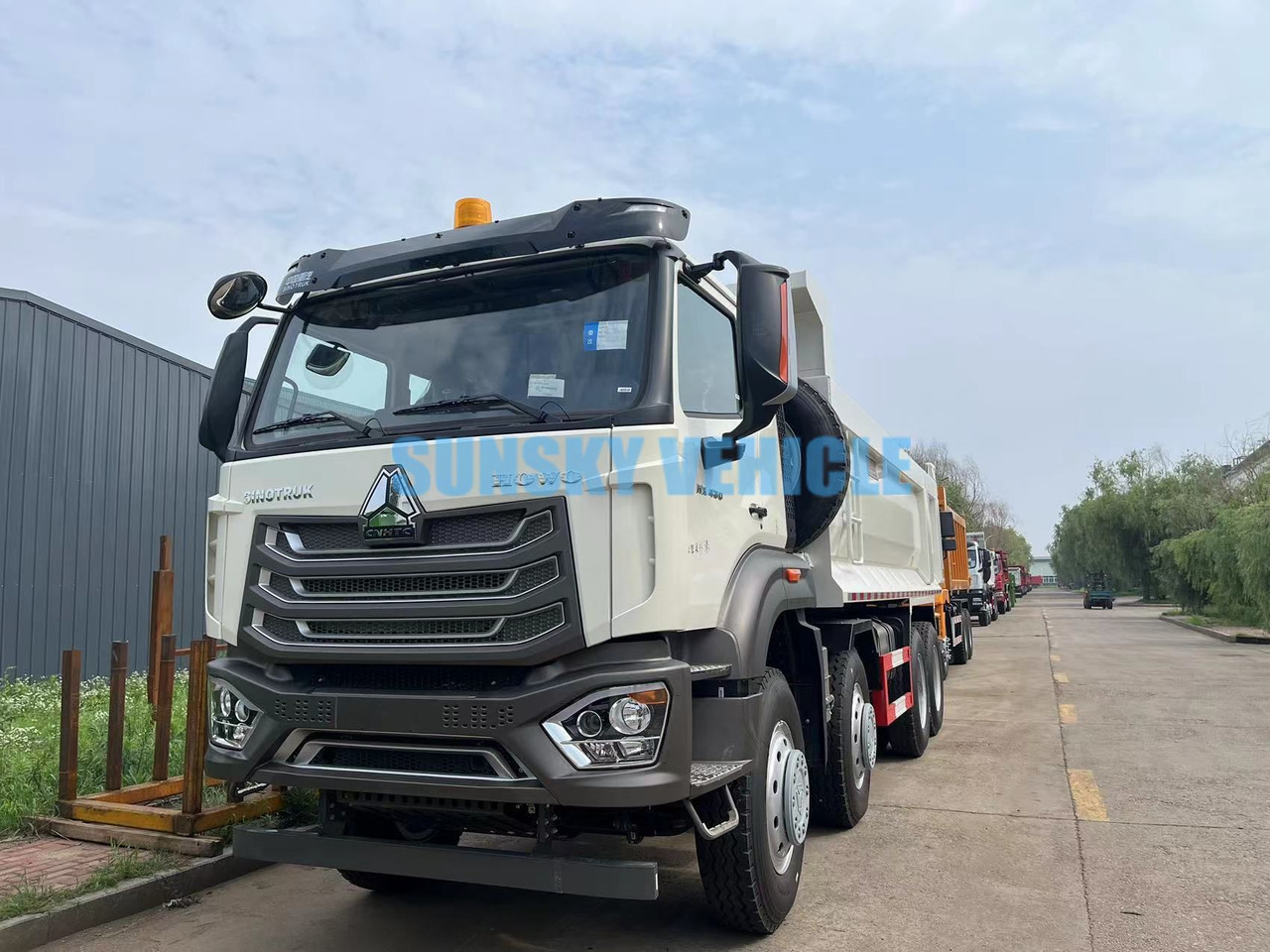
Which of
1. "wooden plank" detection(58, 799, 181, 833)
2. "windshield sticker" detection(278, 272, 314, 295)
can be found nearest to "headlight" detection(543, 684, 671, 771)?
"windshield sticker" detection(278, 272, 314, 295)

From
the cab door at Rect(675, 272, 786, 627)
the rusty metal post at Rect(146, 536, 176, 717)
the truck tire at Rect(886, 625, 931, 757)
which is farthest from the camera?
the truck tire at Rect(886, 625, 931, 757)

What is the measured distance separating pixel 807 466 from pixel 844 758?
171cm

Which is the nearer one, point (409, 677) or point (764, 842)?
point (409, 677)

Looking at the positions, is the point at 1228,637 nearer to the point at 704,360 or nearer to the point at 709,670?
the point at 704,360

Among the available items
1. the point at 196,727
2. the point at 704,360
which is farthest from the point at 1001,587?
the point at 704,360

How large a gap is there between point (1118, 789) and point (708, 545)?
484 centimetres

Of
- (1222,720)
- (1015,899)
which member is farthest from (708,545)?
(1222,720)

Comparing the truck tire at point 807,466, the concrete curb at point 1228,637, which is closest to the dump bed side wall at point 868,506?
the truck tire at point 807,466

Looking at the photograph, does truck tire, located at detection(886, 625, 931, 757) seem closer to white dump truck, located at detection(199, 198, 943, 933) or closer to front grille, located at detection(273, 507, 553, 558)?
white dump truck, located at detection(199, 198, 943, 933)

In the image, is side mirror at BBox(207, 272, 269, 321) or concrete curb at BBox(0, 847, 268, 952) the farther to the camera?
side mirror at BBox(207, 272, 269, 321)

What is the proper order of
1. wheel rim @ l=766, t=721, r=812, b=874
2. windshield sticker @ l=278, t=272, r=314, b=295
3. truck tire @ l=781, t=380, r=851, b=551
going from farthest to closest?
truck tire @ l=781, t=380, r=851, b=551 → windshield sticker @ l=278, t=272, r=314, b=295 → wheel rim @ l=766, t=721, r=812, b=874

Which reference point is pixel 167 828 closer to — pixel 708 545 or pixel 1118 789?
pixel 708 545

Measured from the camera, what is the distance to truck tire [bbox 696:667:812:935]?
3.79 meters

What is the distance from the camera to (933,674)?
9.11m
